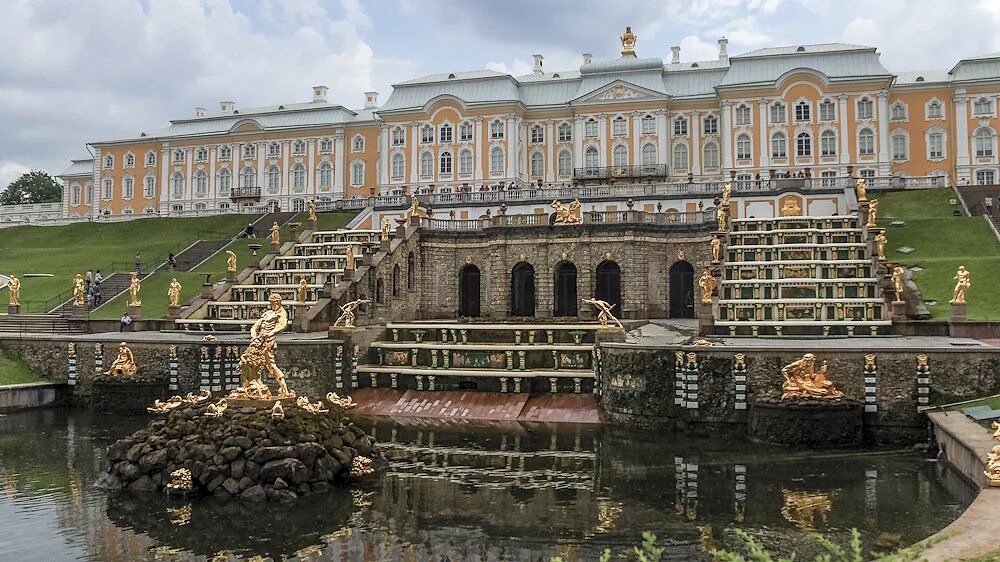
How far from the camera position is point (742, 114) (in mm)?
67750

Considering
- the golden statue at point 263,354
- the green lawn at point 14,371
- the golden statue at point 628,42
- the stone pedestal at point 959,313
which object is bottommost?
the green lawn at point 14,371

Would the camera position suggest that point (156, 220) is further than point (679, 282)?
Yes

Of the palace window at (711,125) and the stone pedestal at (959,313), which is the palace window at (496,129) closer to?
the palace window at (711,125)

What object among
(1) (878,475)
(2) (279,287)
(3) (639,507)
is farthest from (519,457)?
(2) (279,287)

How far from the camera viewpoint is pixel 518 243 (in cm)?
4416

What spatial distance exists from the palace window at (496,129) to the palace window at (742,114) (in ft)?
67.2

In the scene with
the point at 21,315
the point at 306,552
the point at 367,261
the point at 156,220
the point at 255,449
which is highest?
the point at 156,220

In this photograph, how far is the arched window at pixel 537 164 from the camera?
7481 centimetres

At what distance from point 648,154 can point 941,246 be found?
30734 mm

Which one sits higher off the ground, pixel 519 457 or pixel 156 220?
pixel 156 220

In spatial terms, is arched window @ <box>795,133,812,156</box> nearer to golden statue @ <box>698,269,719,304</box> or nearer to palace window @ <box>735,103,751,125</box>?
palace window @ <box>735,103,751,125</box>

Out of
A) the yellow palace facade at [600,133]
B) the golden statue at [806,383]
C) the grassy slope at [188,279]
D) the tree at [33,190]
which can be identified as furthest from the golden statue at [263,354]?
the tree at [33,190]

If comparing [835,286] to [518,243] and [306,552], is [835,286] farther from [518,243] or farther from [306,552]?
[306,552]

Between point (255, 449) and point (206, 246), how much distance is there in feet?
139
